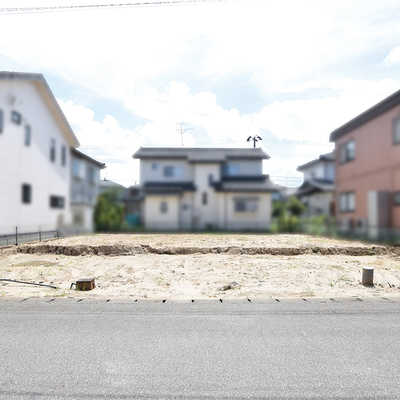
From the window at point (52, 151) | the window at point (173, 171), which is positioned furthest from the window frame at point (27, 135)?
the window at point (173, 171)

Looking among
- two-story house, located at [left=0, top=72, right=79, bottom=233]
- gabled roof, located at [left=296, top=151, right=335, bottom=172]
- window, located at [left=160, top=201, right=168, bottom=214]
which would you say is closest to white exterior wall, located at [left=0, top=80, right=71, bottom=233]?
two-story house, located at [left=0, top=72, right=79, bottom=233]

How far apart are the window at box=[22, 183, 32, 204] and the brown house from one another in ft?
28.1

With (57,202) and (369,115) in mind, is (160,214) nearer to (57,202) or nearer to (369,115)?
(57,202)

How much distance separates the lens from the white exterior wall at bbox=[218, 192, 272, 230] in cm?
989

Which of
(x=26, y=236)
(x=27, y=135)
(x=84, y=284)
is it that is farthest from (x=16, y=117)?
(x=84, y=284)

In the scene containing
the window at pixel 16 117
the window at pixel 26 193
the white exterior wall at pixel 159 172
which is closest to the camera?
the window at pixel 26 193

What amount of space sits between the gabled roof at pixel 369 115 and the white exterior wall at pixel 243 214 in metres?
3.00

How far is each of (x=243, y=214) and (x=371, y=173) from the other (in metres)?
4.40

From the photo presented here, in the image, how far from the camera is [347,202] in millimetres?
8242

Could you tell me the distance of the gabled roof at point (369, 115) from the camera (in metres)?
7.78

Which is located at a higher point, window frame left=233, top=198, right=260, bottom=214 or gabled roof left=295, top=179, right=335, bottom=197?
gabled roof left=295, top=179, right=335, bottom=197

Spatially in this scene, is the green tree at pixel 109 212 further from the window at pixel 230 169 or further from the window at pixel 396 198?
the window at pixel 396 198

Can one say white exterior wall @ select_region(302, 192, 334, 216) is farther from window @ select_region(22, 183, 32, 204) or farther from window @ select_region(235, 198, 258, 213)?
window @ select_region(22, 183, 32, 204)

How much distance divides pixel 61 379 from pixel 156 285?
4.13m
